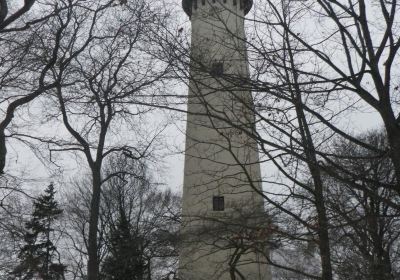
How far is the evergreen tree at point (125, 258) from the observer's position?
61.4 ft

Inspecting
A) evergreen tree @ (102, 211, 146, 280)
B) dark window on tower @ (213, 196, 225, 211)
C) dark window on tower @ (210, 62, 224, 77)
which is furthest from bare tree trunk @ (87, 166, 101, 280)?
dark window on tower @ (210, 62, 224, 77)

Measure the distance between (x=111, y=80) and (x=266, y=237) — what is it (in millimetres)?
8633

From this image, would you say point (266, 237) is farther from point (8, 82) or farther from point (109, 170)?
point (109, 170)

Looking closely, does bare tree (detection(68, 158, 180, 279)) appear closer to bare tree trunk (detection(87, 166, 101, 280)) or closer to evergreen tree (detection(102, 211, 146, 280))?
evergreen tree (detection(102, 211, 146, 280))

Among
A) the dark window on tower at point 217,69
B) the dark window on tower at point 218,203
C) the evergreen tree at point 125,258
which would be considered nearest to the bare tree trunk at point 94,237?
the dark window on tower at point 218,203

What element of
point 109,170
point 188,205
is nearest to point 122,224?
point 109,170

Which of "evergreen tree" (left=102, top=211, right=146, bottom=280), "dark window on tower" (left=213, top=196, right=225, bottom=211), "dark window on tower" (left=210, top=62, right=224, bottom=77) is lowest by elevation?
"evergreen tree" (left=102, top=211, right=146, bottom=280)

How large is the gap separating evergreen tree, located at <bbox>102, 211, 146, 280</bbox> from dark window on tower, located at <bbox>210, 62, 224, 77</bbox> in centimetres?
1469

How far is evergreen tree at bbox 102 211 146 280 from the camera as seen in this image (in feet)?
61.4

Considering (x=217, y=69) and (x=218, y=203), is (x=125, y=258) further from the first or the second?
(x=217, y=69)

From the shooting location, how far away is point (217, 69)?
418cm

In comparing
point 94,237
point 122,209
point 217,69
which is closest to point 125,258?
point 122,209

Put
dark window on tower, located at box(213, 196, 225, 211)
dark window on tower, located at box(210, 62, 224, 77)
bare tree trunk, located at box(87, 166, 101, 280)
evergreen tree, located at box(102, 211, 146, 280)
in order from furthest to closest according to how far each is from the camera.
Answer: evergreen tree, located at box(102, 211, 146, 280)
dark window on tower, located at box(213, 196, 225, 211)
bare tree trunk, located at box(87, 166, 101, 280)
dark window on tower, located at box(210, 62, 224, 77)

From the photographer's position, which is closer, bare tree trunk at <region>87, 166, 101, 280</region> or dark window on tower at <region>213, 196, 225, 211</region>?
bare tree trunk at <region>87, 166, 101, 280</region>
